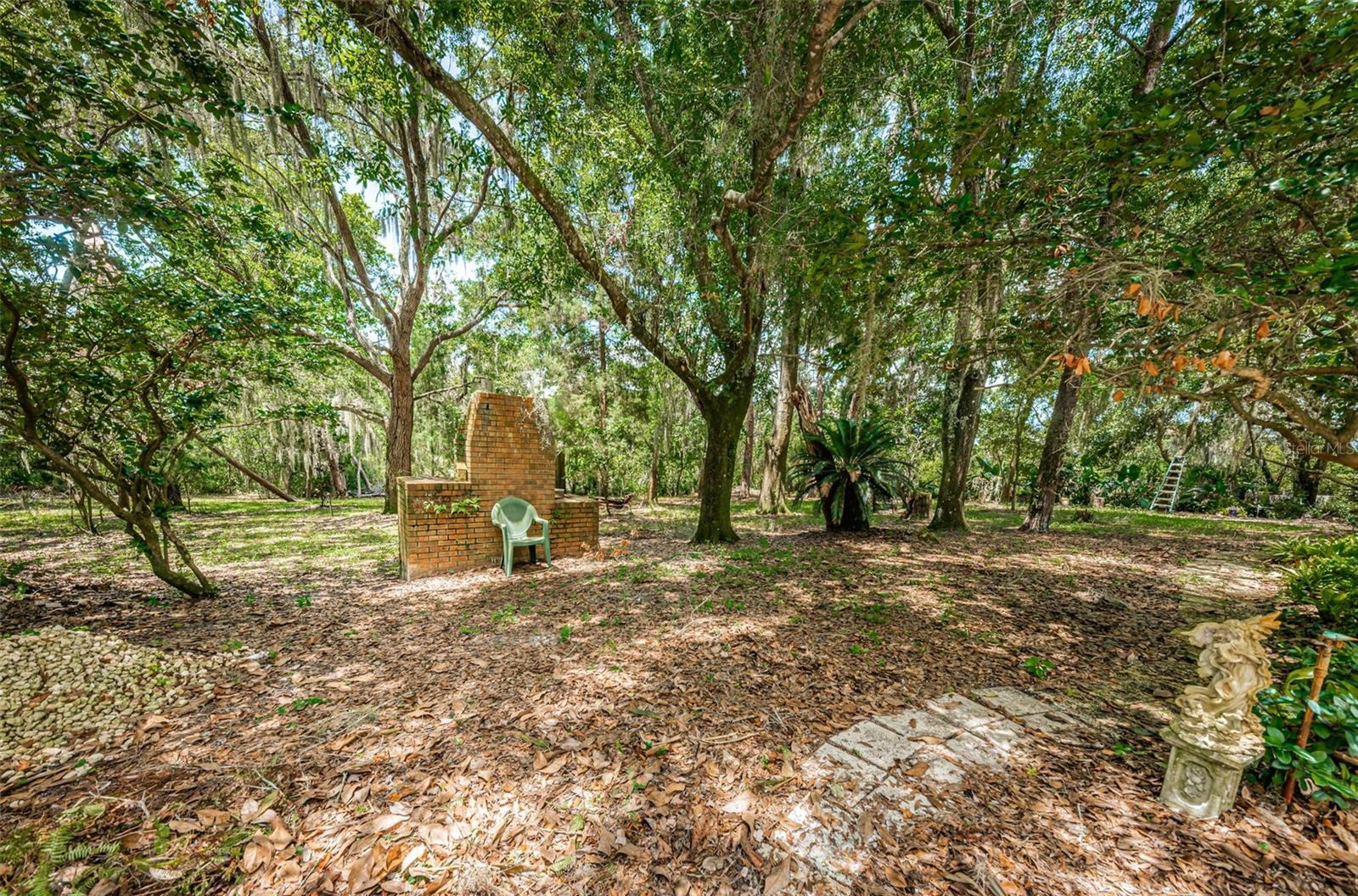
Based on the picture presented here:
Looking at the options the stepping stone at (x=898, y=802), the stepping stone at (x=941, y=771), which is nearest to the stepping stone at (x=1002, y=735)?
the stepping stone at (x=941, y=771)

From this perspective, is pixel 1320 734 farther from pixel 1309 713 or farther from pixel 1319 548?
pixel 1319 548

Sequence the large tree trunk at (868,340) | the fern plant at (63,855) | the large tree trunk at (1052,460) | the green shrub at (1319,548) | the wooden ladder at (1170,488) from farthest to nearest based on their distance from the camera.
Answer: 1. the wooden ladder at (1170,488)
2. the large tree trunk at (1052,460)
3. the green shrub at (1319,548)
4. the large tree trunk at (868,340)
5. the fern plant at (63,855)

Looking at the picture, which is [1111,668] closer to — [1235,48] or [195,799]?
[1235,48]

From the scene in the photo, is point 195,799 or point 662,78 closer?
point 195,799

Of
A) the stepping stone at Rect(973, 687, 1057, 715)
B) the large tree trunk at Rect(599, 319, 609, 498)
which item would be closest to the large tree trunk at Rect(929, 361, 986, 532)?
the stepping stone at Rect(973, 687, 1057, 715)

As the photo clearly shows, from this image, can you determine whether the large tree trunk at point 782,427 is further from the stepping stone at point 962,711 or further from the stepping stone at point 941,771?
the stepping stone at point 941,771

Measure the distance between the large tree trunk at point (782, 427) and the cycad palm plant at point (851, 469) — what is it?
165 cm

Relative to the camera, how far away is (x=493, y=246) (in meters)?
9.46

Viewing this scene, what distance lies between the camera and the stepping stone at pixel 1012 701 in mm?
2537

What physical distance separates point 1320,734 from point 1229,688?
47 cm

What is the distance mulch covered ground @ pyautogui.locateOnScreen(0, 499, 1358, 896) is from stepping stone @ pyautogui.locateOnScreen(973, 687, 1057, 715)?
11cm

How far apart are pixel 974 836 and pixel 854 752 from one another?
1.79ft

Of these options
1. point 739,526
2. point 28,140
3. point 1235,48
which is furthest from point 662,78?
point 739,526

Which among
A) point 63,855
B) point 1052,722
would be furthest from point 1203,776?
point 63,855
